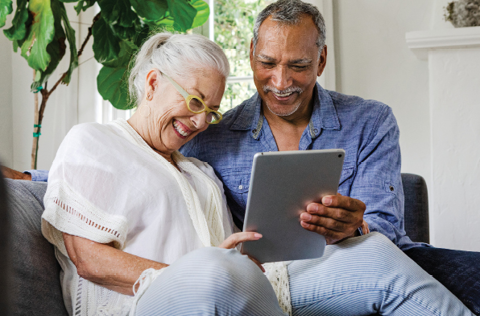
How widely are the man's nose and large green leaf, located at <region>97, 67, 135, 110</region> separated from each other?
0.85 meters

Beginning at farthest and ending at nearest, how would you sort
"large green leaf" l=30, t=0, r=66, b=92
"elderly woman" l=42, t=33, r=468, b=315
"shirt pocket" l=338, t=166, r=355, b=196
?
"large green leaf" l=30, t=0, r=66, b=92, "shirt pocket" l=338, t=166, r=355, b=196, "elderly woman" l=42, t=33, r=468, b=315

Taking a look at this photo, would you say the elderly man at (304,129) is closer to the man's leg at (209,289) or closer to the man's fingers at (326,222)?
the man's fingers at (326,222)

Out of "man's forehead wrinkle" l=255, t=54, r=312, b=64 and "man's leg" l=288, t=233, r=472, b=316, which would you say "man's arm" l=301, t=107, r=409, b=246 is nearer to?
"man's leg" l=288, t=233, r=472, b=316

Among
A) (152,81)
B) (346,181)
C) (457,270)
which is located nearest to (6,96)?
(152,81)

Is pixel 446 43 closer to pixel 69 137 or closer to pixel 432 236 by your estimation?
pixel 432 236

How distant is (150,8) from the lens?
5.99 ft

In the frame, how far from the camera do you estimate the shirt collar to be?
5.02ft

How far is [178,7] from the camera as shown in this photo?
1.93 m

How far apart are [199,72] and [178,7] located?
79 cm

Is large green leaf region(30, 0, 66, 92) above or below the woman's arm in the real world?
above

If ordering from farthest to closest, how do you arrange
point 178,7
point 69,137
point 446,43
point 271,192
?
point 446,43 → point 178,7 → point 69,137 → point 271,192

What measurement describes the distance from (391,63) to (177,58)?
5.56 ft

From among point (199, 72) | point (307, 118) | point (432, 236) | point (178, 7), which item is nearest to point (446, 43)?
point (432, 236)

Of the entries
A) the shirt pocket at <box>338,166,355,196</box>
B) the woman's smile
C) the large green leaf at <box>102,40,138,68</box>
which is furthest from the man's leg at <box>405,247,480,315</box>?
the large green leaf at <box>102,40,138,68</box>
